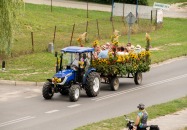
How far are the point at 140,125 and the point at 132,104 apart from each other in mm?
7708

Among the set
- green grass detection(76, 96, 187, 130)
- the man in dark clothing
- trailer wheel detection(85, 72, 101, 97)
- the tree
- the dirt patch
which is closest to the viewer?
the man in dark clothing

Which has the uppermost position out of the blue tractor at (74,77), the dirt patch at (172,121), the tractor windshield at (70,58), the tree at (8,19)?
the tree at (8,19)

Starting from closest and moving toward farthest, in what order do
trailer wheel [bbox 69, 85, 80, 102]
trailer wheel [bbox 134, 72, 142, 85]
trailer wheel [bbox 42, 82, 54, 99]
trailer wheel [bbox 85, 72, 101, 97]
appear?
1. trailer wheel [bbox 69, 85, 80, 102]
2. trailer wheel [bbox 42, 82, 54, 99]
3. trailer wheel [bbox 85, 72, 101, 97]
4. trailer wheel [bbox 134, 72, 142, 85]

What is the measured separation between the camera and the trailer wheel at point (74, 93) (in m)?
27.2

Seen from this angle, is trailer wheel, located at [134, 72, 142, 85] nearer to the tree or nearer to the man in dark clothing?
the tree

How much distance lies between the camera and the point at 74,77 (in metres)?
28.2

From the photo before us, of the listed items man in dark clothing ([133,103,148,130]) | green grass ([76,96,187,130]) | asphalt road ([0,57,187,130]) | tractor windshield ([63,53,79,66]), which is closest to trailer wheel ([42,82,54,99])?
asphalt road ([0,57,187,130])

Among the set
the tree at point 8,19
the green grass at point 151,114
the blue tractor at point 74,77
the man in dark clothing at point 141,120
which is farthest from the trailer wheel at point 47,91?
the man in dark clothing at point 141,120

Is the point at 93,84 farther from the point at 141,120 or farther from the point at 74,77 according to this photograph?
the point at 141,120

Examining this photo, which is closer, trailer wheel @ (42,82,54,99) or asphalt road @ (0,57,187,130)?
asphalt road @ (0,57,187,130)

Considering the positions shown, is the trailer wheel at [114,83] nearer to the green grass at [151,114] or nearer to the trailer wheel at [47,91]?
the green grass at [151,114]

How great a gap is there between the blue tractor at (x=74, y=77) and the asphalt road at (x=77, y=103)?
0.36 m

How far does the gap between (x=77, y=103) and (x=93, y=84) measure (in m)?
1.47

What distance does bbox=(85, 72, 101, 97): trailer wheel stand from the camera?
92.7 feet
